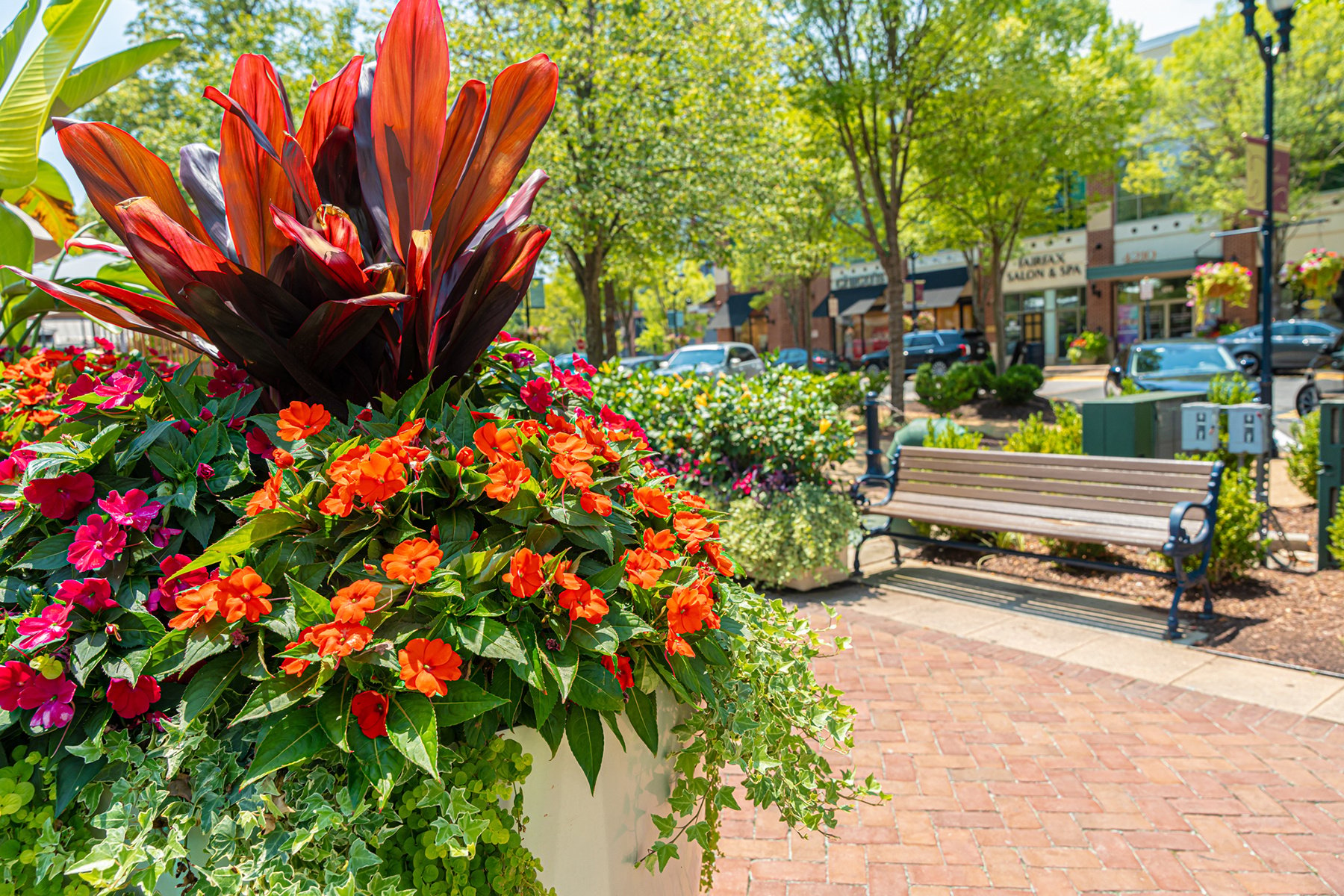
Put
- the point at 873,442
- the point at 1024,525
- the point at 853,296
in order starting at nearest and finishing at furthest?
the point at 1024,525, the point at 873,442, the point at 853,296

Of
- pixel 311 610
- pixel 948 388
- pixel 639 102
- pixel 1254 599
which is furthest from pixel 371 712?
pixel 948 388

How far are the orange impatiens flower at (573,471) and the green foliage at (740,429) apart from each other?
417cm

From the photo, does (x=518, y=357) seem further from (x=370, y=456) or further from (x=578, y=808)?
(x=578, y=808)

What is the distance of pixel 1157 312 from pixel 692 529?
41.0 m

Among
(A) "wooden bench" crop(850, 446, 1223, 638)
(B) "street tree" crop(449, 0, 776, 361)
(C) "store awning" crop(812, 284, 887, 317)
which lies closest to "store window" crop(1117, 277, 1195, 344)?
(C) "store awning" crop(812, 284, 887, 317)

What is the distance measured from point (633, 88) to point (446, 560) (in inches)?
503

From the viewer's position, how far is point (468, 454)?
1622 millimetres

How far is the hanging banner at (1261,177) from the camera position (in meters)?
8.96

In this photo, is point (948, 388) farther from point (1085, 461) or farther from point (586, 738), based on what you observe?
point (586, 738)

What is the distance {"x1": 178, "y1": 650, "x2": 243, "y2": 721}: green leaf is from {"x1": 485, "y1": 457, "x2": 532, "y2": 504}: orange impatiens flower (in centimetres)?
48

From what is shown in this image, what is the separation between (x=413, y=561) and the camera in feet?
4.60

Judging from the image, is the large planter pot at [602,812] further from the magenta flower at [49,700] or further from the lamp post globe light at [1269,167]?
the lamp post globe light at [1269,167]

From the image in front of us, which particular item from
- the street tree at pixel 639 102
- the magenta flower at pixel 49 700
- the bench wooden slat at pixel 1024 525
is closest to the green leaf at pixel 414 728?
the magenta flower at pixel 49 700

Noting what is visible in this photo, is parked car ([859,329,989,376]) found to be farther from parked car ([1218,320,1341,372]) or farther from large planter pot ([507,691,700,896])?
large planter pot ([507,691,700,896])
